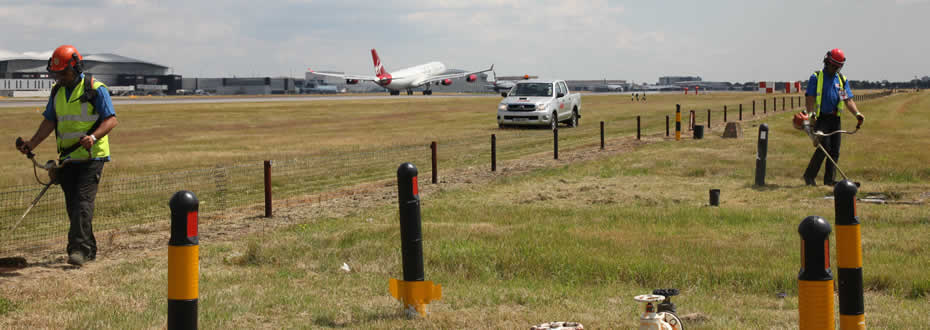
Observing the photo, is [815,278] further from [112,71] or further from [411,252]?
[112,71]

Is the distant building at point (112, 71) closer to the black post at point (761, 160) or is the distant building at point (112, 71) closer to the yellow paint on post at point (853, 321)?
the black post at point (761, 160)

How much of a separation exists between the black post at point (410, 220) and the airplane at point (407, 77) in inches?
3521

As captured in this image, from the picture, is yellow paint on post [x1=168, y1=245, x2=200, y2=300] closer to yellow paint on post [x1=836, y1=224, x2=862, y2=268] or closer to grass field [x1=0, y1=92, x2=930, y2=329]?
grass field [x1=0, y1=92, x2=930, y2=329]

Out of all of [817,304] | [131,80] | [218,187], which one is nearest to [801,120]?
[817,304]

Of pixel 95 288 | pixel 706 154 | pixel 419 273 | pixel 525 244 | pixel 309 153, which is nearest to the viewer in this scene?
pixel 419 273

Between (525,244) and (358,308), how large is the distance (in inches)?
101

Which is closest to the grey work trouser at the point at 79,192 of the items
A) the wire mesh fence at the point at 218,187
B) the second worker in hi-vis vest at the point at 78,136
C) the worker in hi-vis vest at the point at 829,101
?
the second worker in hi-vis vest at the point at 78,136

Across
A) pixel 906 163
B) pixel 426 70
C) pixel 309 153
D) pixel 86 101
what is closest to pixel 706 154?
pixel 906 163

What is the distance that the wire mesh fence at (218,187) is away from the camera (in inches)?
468

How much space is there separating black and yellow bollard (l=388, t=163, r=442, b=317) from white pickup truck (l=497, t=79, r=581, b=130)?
25821 millimetres

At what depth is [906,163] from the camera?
1580cm

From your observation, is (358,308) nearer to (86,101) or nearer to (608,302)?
(608,302)

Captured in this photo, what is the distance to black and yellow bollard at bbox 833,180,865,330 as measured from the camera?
3.96 m

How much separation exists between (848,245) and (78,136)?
6462mm
